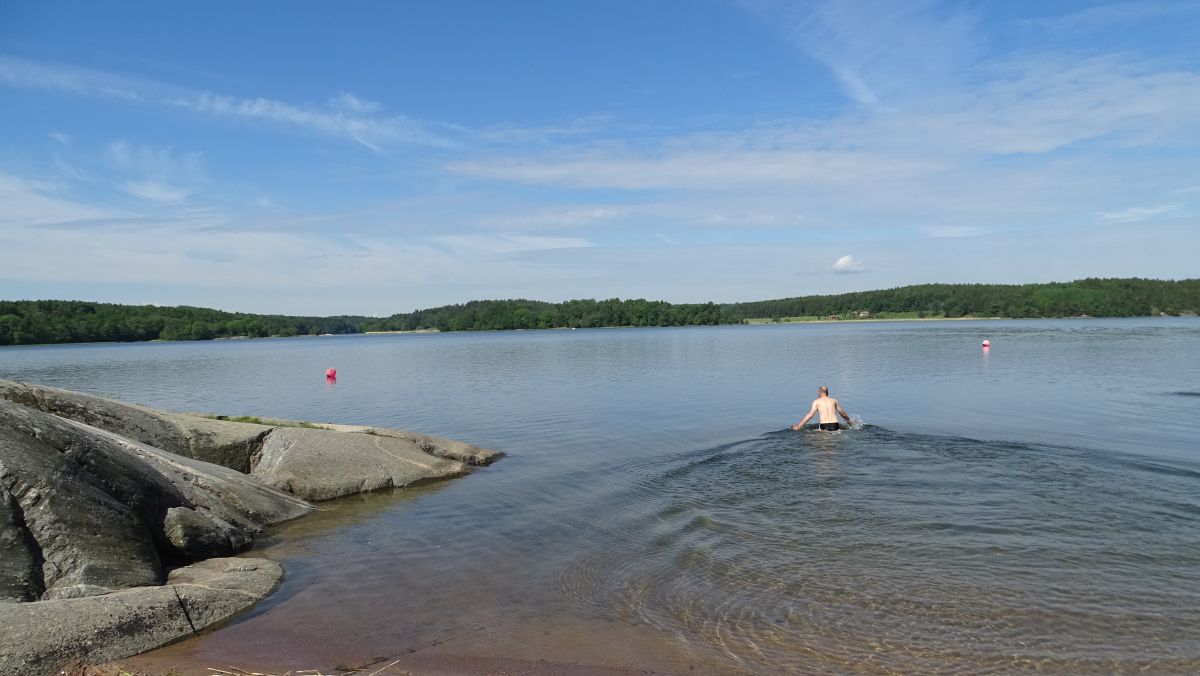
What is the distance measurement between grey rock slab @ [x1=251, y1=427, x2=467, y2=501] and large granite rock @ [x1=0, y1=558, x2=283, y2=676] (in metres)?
6.18

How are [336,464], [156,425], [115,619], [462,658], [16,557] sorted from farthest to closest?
[336,464], [156,425], [16,557], [462,658], [115,619]

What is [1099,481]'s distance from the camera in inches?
619

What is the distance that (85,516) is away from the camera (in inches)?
372

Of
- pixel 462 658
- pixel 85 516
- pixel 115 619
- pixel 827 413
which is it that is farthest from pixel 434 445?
pixel 827 413

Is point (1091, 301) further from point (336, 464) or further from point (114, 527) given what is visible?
point (114, 527)

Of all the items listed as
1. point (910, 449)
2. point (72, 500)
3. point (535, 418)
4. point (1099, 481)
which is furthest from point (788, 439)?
point (72, 500)

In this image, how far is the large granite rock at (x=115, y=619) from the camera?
688 centimetres

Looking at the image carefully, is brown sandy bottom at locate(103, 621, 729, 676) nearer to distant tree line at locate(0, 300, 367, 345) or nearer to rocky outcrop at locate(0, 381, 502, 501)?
rocky outcrop at locate(0, 381, 502, 501)

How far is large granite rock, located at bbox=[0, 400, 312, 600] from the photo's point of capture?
871cm

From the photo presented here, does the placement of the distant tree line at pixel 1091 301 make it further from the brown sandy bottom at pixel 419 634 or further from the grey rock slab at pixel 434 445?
the brown sandy bottom at pixel 419 634

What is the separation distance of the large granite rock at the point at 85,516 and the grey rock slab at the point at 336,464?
3704mm

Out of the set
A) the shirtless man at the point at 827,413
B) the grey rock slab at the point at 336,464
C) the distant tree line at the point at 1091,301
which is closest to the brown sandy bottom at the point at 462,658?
the grey rock slab at the point at 336,464

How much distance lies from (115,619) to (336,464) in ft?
30.5

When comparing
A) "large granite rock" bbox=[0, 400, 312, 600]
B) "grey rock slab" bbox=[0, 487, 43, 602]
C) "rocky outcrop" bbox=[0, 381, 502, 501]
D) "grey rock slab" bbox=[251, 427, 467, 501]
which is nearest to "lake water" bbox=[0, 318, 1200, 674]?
"grey rock slab" bbox=[251, 427, 467, 501]
